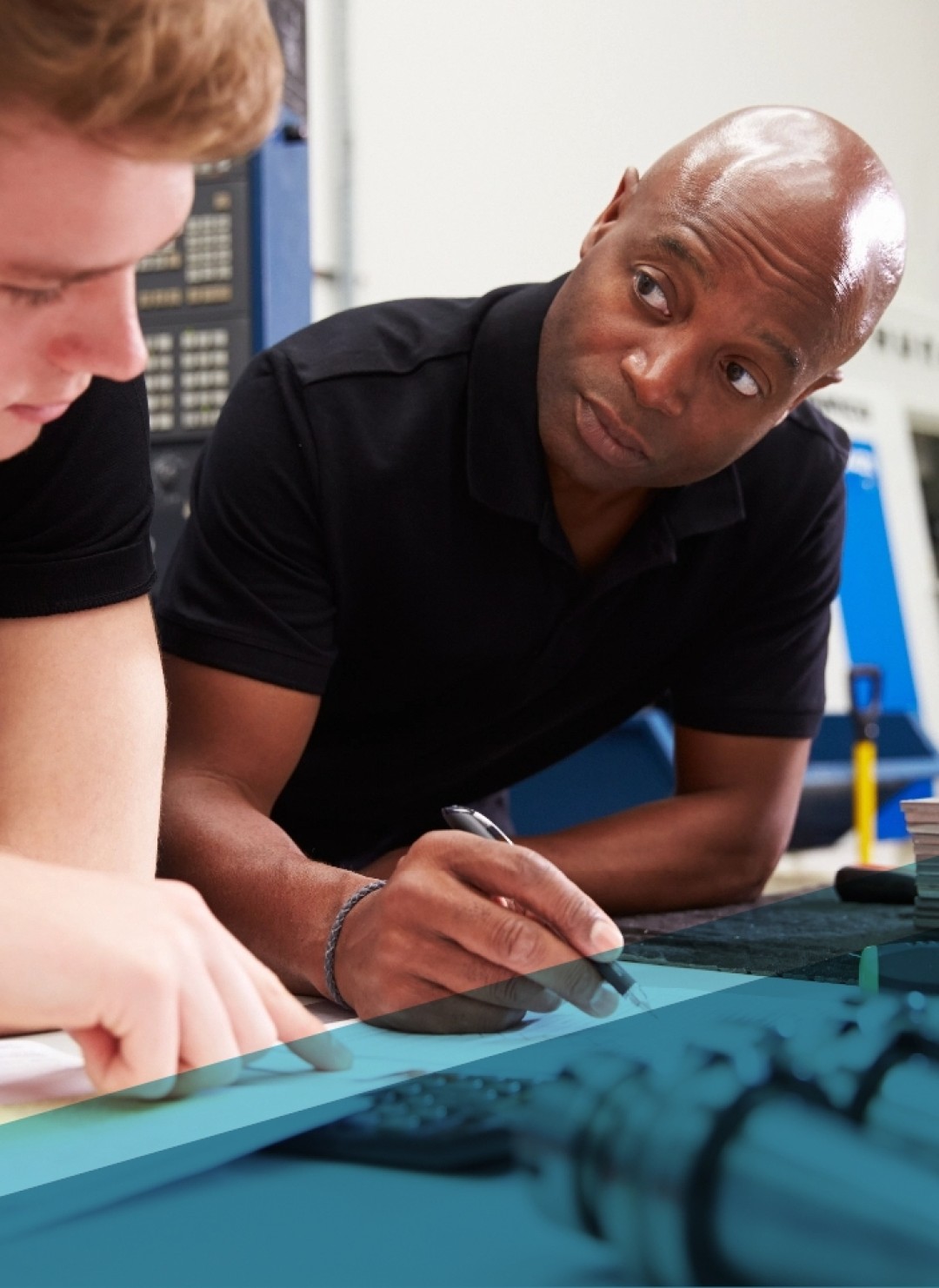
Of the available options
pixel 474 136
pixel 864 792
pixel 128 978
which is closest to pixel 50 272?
pixel 128 978

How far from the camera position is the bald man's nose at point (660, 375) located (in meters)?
1.02

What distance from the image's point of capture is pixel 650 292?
1036 mm

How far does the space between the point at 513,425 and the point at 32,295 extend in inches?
22.5

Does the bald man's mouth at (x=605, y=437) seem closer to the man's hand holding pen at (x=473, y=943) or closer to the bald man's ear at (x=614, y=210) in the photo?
the bald man's ear at (x=614, y=210)

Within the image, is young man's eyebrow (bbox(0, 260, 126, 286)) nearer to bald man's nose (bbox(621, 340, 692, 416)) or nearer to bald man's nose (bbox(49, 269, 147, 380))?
bald man's nose (bbox(49, 269, 147, 380))

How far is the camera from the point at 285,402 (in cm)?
104

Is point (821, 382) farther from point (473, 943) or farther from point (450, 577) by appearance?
point (473, 943)

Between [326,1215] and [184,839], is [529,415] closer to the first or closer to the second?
[184,839]

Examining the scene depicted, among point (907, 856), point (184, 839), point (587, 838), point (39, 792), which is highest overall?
point (39, 792)

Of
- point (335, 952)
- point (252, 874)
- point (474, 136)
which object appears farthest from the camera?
point (474, 136)

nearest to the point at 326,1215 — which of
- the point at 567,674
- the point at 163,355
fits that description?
the point at 567,674

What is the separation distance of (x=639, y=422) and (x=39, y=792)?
1.65ft

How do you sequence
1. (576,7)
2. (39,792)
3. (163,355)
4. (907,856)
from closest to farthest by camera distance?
(39,792) < (163,355) < (576,7) < (907,856)

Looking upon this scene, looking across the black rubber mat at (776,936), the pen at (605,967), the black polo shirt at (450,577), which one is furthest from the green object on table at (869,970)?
the black polo shirt at (450,577)
